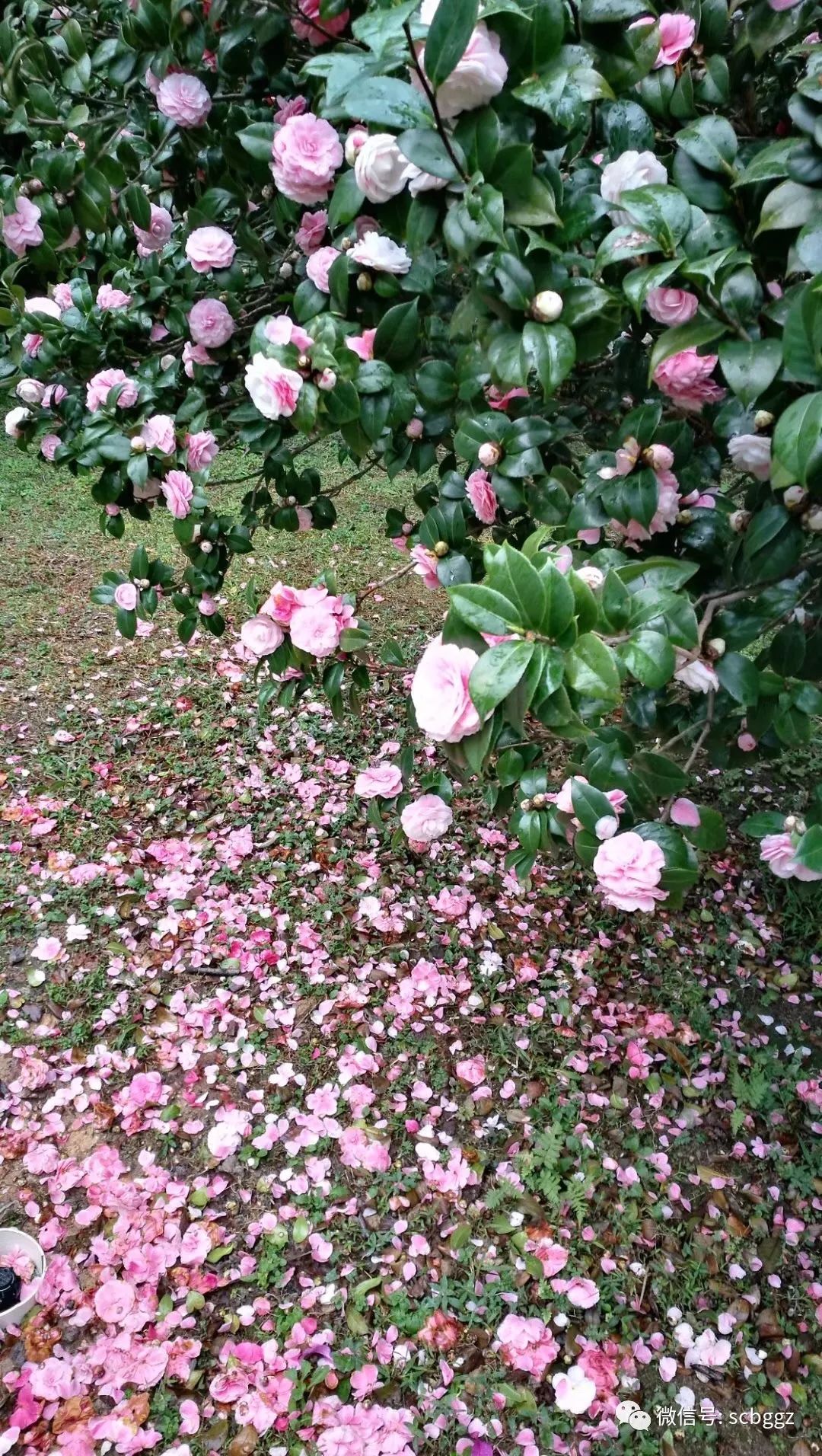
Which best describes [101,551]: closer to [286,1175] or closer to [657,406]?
[286,1175]

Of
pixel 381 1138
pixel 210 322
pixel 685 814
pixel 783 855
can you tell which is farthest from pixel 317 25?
pixel 381 1138

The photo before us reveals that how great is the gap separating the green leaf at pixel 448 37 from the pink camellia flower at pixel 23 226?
766 millimetres

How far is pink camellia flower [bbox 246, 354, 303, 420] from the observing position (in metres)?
1.04

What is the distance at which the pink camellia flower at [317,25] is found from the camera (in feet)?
3.48

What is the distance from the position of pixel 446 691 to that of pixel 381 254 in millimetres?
614

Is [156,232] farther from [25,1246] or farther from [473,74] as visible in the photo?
[25,1246]

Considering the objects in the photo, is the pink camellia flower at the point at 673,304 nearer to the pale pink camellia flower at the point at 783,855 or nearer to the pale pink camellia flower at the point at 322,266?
the pale pink camellia flower at the point at 322,266

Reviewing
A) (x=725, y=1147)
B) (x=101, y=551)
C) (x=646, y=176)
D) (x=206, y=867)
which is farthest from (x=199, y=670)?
(x=646, y=176)

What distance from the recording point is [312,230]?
4.08ft

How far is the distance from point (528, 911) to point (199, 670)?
180 cm

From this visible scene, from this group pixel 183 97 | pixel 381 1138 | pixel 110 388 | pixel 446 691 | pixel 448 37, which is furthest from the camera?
pixel 381 1138

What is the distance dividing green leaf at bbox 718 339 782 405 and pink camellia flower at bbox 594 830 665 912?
44 centimetres

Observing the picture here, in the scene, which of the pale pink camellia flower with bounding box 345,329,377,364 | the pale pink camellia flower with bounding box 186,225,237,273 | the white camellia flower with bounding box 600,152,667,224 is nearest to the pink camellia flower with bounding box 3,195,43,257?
the pale pink camellia flower with bounding box 186,225,237,273

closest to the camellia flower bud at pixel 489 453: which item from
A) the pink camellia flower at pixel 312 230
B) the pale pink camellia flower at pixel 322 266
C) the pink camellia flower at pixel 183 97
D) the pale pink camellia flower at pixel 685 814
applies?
the pale pink camellia flower at pixel 322 266
